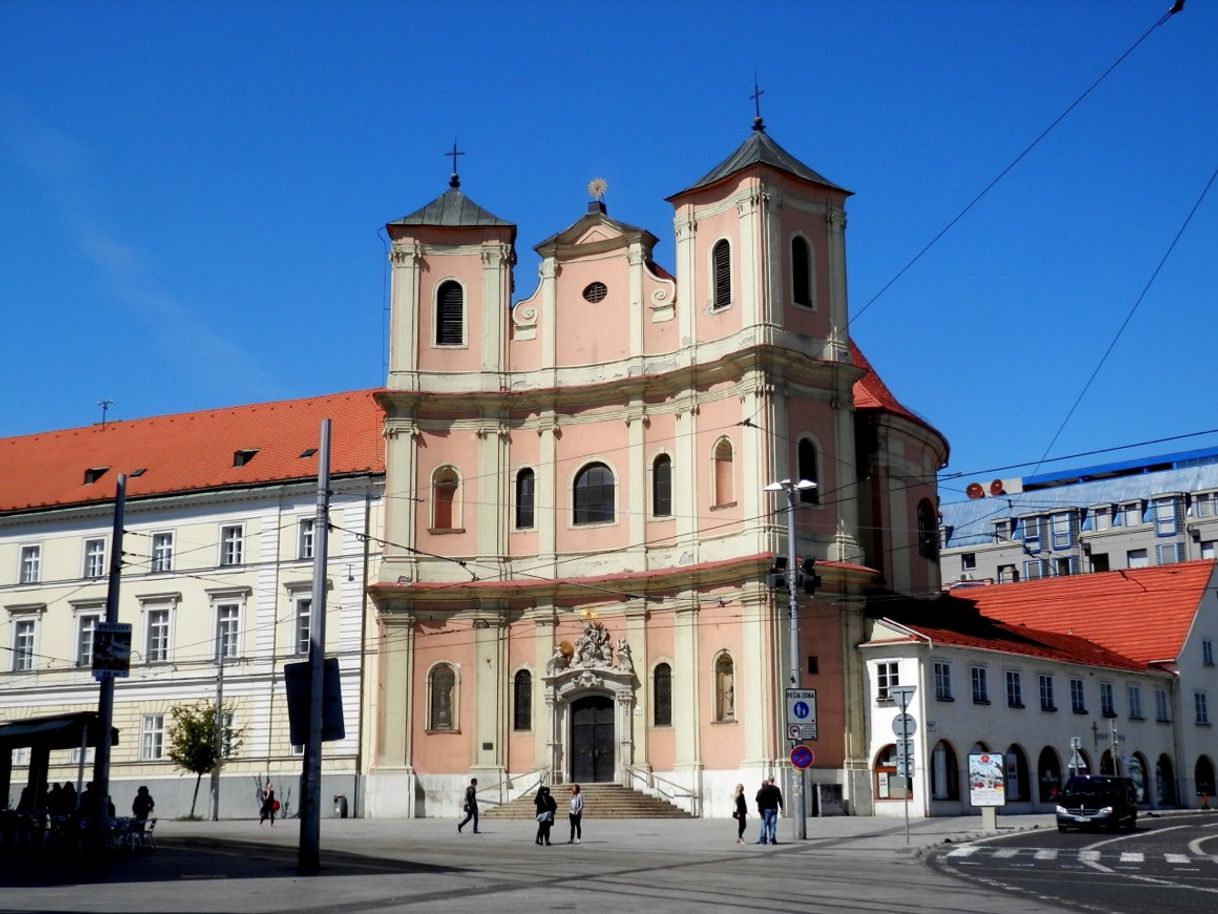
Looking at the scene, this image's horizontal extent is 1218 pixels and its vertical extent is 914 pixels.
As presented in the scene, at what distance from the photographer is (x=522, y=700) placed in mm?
51469

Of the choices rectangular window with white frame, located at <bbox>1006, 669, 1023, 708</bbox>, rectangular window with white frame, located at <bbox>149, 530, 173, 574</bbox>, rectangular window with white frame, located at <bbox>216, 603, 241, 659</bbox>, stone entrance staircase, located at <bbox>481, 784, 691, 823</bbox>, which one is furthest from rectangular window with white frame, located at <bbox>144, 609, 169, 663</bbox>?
rectangular window with white frame, located at <bbox>1006, 669, 1023, 708</bbox>

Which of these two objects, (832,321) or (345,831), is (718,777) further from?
(832,321)

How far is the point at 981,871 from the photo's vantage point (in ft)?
85.0

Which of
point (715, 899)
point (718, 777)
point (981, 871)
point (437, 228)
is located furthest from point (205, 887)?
point (437, 228)

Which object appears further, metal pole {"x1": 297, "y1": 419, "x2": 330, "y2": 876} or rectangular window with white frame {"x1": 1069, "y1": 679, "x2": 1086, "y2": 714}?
rectangular window with white frame {"x1": 1069, "y1": 679, "x2": 1086, "y2": 714}

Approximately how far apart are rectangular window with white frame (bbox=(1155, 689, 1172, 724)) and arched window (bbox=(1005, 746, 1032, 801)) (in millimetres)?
11593

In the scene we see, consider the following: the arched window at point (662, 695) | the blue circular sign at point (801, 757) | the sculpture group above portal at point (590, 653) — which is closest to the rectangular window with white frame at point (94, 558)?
the sculpture group above portal at point (590, 653)

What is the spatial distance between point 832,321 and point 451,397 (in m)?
13.0

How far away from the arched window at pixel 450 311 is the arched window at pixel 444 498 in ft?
15.3

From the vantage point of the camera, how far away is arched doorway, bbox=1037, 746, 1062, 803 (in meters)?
52.2

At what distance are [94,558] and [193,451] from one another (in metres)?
5.42

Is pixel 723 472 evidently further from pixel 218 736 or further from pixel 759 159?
pixel 218 736

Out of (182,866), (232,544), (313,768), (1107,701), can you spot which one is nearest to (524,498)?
(232,544)

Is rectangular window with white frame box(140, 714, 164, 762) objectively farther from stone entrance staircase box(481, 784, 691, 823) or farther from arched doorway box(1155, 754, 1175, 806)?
arched doorway box(1155, 754, 1175, 806)
